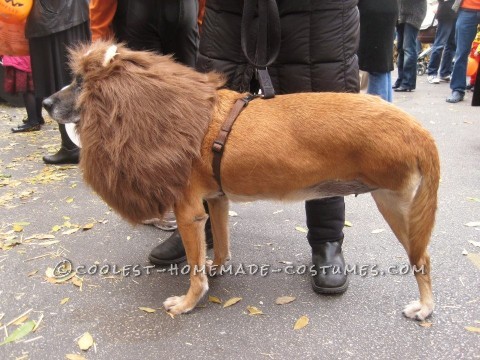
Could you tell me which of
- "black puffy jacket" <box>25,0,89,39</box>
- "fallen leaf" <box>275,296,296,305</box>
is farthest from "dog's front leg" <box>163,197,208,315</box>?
"black puffy jacket" <box>25,0,89,39</box>

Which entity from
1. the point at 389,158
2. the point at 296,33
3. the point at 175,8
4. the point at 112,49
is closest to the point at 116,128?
the point at 112,49

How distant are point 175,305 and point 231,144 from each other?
98cm

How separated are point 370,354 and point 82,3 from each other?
417cm

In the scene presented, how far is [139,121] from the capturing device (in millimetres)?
2012

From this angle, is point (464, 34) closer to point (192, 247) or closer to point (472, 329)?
point (472, 329)

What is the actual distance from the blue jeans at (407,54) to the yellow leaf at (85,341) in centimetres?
835

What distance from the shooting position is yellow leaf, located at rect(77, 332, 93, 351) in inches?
83.5

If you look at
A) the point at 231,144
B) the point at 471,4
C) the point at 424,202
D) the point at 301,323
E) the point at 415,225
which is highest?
the point at 471,4

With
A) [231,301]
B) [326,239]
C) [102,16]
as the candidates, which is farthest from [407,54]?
[231,301]

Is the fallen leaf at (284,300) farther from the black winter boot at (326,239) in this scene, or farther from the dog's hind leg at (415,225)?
the dog's hind leg at (415,225)

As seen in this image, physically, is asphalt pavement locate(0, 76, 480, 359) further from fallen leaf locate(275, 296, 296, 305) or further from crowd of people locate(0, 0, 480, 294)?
crowd of people locate(0, 0, 480, 294)

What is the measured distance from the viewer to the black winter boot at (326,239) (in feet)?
8.41

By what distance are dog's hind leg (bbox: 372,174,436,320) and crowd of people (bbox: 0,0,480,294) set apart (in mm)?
428

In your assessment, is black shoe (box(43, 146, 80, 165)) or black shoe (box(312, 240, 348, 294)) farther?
black shoe (box(43, 146, 80, 165))
